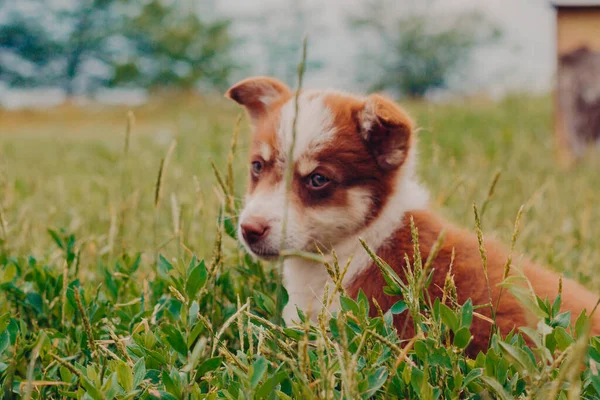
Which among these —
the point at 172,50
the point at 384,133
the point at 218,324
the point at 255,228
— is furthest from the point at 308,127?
the point at 172,50

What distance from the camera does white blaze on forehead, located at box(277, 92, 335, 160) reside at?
2.49m

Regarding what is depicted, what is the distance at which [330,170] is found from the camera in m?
2.48

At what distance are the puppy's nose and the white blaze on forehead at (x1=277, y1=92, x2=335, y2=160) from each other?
0.33m

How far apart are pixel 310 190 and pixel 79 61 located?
31982mm

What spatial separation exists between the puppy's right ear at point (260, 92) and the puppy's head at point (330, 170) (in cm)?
36

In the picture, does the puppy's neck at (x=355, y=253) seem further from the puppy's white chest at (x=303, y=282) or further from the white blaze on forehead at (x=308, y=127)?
the white blaze on forehead at (x=308, y=127)

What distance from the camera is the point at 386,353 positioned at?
4.68 ft

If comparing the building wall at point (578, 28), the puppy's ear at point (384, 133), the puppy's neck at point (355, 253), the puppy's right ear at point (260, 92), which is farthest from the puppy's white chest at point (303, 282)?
the building wall at point (578, 28)

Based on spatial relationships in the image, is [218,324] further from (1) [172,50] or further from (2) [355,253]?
(1) [172,50]

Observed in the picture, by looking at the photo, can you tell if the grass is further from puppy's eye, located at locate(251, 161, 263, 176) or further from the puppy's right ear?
the puppy's right ear

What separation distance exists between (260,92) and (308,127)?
1.95 ft

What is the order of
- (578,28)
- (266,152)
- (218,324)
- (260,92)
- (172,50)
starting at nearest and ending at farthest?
1. (218,324)
2. (266,152)
3. (260,92)
4. (578,28)
5. (172,50)

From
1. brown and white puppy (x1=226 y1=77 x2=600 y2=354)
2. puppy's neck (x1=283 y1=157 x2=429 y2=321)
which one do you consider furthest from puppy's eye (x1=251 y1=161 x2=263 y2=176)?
puppy's neck (x1=283 y1=157 x2=429 y2=321)

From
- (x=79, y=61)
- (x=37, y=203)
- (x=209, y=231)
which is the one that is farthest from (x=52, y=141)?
(x=79, y=61)
